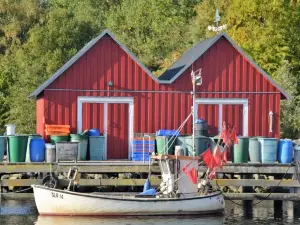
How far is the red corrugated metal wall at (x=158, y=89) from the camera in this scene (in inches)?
1405

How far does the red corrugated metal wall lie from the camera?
1405 inches

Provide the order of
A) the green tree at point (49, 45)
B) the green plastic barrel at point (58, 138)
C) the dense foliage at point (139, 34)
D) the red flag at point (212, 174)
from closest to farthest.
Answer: the red flag at point (212, 174) → the green plastic barrel at point (58, 138) → the dense foliage at point (139, 34) → the green tree at point (49, 45)

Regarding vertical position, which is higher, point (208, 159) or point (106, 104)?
point (106, 104)

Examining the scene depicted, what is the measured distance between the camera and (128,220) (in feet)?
100

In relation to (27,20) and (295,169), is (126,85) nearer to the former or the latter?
(295,169)

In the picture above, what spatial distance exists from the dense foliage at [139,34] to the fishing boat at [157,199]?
1907 centimetres

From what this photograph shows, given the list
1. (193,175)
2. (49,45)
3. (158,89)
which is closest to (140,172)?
(193,175)

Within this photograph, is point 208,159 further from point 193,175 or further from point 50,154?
point 50,154

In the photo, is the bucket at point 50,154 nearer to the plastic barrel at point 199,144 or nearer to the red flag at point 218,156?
the plastic barrel at point 199,144

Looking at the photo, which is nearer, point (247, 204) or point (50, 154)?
point (50, 154)

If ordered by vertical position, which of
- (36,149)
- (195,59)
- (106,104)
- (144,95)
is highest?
(195,59)

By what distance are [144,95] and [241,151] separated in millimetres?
4671

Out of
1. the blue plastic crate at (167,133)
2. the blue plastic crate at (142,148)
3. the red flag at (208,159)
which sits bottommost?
the red flag at (208,159)

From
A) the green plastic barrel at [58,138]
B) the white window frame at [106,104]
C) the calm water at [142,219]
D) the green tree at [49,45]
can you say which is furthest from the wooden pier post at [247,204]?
the green tree at [49,45]
